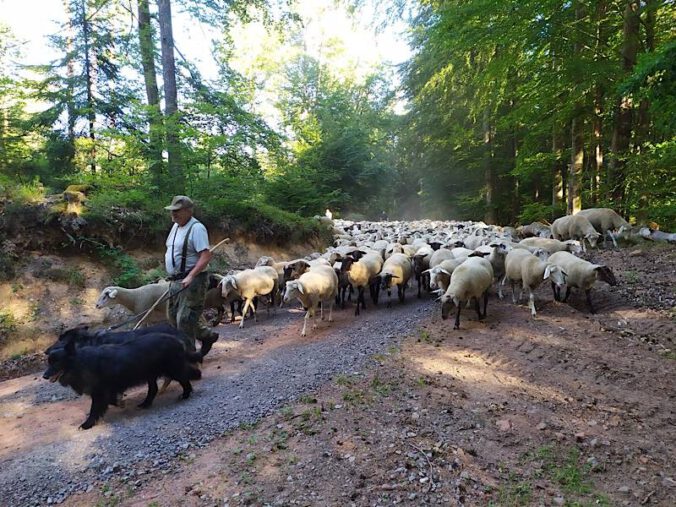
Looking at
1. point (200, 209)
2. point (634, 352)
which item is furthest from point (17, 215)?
point (634, 352)

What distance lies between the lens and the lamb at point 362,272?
923 cm

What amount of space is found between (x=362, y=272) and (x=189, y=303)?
15.0 feet

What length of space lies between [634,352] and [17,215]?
1225 centimetres

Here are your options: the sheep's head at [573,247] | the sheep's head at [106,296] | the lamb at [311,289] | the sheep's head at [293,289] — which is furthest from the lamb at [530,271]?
the sheep's head at [106,296]

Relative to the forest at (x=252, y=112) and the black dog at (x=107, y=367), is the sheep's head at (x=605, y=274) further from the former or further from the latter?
the black dog at (x=107, y=367)

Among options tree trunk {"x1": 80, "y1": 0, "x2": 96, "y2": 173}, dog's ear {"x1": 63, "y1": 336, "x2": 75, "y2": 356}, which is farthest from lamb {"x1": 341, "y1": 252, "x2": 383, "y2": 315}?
tree trunk {"x1": 80, "y1": 0, "x2": 96, "y2": 173}

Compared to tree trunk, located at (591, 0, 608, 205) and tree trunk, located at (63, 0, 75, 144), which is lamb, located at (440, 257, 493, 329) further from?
tree trunk, located at (63, 0, 75, 144)

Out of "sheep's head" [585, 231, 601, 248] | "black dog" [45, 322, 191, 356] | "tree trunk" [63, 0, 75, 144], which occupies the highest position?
"tree trunk" [63, 0, 75, 144]

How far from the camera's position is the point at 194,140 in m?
11.5

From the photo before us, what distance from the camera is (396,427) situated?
4004 mm

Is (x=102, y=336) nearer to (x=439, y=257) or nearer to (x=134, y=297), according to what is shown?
(x=134, y=297)

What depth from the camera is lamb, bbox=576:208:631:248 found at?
40.2 ft

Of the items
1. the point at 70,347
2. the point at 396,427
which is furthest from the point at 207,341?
the point at 396,427

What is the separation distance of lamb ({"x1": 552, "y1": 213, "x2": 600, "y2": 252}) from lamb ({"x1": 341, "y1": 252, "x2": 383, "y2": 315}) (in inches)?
257
